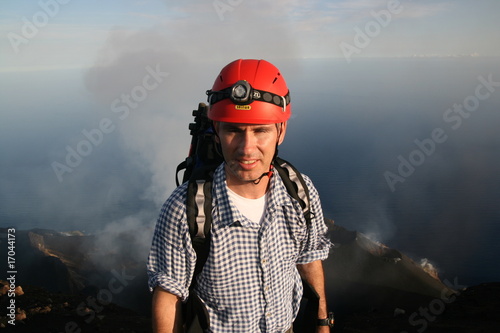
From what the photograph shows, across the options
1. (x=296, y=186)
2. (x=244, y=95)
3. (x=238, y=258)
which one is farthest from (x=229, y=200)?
(x=244, y=95)

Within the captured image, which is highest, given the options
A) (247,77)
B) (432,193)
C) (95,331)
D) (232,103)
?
(432,193)

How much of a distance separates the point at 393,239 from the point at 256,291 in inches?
4192

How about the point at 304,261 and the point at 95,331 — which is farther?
the point at 95,331

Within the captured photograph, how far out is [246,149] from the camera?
9.57 ft

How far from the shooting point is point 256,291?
3084 mm

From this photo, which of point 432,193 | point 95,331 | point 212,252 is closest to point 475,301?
point 95,331

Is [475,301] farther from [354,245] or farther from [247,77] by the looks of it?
[247,77]

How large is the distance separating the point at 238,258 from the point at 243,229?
0.83ft

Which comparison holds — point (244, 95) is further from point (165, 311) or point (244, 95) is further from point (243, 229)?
point (165, 311)

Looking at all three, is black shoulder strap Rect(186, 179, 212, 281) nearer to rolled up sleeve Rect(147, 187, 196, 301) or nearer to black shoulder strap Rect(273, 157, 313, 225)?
rolled up sleeve Rect(147, 187, 196, 301)

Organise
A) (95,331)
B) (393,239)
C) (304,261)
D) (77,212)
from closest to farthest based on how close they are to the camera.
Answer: (304,261) → (95,331) → (393,239) → (77,212)

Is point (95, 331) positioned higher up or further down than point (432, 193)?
further down

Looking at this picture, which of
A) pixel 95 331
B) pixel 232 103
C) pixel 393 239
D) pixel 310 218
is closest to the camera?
pixel 232 103

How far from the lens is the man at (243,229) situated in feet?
9.23
